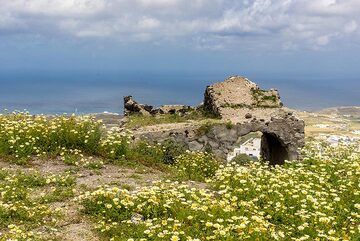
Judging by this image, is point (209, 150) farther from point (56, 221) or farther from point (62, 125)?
point (56, 221)

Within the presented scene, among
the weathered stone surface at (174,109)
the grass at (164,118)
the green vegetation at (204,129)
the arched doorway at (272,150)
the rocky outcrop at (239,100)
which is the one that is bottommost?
the arched doorway at (272,150)

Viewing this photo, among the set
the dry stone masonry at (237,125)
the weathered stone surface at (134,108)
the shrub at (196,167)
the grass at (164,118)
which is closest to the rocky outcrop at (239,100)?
A: the dry stone masonry at (237,125)

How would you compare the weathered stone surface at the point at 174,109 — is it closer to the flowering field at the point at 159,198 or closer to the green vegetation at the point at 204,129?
the green vegetation at the point at 204,129

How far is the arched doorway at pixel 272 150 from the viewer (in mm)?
26875

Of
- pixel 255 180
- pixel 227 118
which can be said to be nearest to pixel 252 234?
pixel 255 180

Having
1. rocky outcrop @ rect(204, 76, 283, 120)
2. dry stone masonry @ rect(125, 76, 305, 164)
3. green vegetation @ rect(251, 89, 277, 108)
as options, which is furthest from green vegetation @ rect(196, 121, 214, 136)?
green vegetation @ rect(251, 89, 277, 108)

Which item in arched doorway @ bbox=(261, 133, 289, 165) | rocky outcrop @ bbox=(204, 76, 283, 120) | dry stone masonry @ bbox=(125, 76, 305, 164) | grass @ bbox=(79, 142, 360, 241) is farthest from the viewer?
arched doorway @ bbox=(261, 133, 289, 165)

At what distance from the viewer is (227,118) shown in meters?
25.2

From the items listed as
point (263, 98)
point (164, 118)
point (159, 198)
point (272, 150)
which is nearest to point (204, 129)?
point (164, 118)

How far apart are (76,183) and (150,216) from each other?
3.98 m

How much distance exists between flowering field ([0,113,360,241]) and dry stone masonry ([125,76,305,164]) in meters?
6.63

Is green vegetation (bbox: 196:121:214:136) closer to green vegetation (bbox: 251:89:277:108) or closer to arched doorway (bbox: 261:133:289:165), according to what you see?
arched doorway (bbox: 261:133:289:165)

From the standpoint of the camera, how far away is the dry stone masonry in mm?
23484

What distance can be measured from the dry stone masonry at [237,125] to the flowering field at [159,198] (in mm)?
6626
